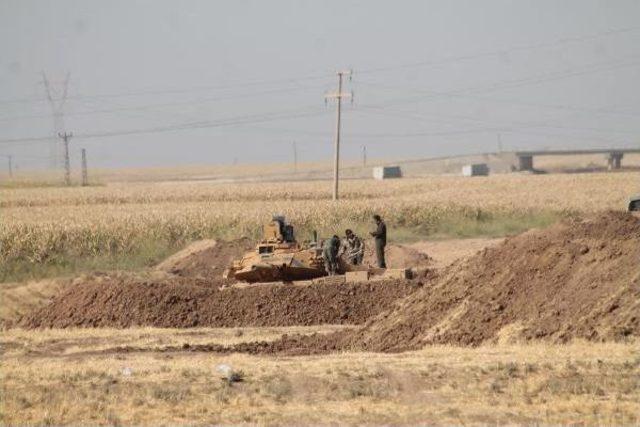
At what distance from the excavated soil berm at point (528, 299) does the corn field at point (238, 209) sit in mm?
24518

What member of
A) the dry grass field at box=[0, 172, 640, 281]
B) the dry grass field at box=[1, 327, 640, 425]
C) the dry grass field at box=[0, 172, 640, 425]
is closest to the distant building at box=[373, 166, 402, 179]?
the dry grass field at box=[0, 172, 640, 281]

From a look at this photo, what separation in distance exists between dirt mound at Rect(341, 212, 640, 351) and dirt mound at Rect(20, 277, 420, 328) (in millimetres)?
5148

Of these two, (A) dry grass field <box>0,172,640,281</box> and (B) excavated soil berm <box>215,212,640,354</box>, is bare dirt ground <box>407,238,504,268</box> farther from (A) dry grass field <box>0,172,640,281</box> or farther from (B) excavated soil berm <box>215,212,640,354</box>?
(B) excavated soil berm <box>215,212,640,354</box>

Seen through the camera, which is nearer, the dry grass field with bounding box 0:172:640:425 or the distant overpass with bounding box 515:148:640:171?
the dry grass field with bounding box 0:172:640:425

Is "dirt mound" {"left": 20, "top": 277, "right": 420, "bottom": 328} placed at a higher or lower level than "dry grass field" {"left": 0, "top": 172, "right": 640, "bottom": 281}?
higher

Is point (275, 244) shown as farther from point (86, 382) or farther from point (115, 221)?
point (115, 221)

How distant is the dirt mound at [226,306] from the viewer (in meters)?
33.6

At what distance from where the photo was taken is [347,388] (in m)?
19.4

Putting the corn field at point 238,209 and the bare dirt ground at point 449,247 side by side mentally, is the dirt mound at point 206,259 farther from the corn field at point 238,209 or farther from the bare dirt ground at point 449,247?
the bare dirt ground at point 449,247

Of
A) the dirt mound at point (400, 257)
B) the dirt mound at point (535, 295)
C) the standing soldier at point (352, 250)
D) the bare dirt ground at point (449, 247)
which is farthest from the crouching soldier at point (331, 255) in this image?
the bare dirt ground at point (449, 247)

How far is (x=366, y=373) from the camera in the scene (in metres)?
20.8

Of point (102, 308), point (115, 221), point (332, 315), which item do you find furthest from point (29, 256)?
point (332, 315)

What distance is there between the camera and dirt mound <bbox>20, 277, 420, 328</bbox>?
33.6 meters

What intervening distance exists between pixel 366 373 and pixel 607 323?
5.08 m
